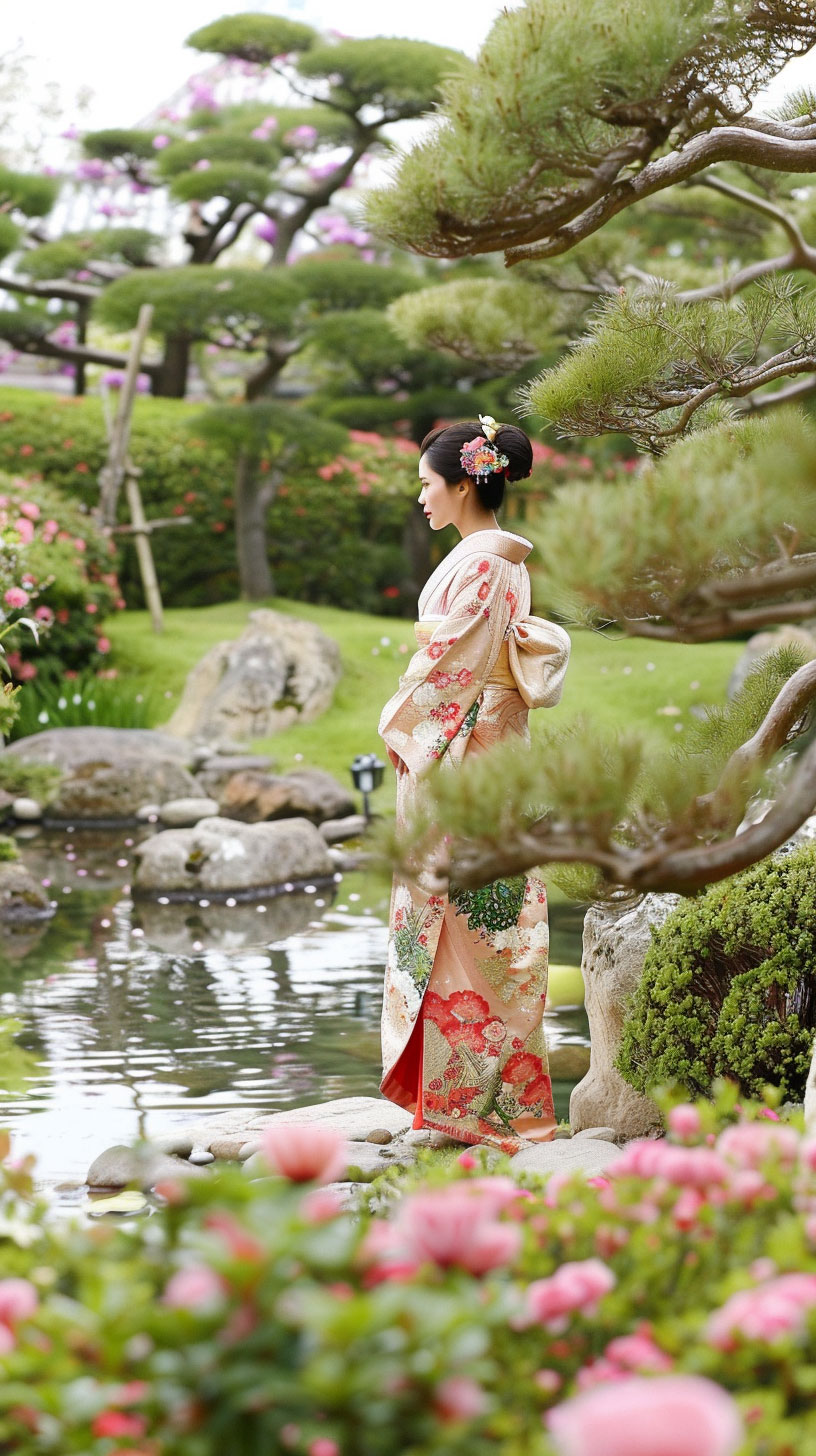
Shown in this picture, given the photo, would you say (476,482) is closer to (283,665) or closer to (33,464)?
(283,665)

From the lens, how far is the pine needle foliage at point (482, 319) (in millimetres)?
10258

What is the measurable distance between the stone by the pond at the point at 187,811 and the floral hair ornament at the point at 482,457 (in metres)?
6.08

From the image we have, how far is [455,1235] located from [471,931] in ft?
9.07

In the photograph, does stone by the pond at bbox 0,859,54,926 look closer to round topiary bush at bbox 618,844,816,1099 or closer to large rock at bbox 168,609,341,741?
large rock at bbox 168,609,341,741

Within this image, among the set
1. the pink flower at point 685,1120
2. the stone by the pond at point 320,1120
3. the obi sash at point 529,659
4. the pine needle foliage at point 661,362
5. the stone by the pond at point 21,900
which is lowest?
the stone by the pond at point 21,900

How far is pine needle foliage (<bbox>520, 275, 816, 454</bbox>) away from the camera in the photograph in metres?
3.68

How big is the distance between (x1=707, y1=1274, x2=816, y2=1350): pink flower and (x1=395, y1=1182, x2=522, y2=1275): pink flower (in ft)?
0.74

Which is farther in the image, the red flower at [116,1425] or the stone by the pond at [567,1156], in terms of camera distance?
the stone by the pond at [567,1156]

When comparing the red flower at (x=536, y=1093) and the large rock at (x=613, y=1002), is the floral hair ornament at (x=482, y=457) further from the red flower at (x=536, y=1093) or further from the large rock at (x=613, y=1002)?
the red flower at (x=536, y=1093)

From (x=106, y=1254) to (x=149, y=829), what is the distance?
8844mm

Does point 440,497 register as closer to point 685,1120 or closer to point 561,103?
point 561,103

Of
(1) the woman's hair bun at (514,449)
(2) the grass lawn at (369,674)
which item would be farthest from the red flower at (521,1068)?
(2) the grass lawn at (369,674)

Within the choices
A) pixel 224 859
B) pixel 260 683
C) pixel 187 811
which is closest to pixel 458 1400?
pixel 224 859

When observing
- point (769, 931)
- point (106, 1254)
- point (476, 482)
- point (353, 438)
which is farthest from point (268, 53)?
point (106, 1254)
